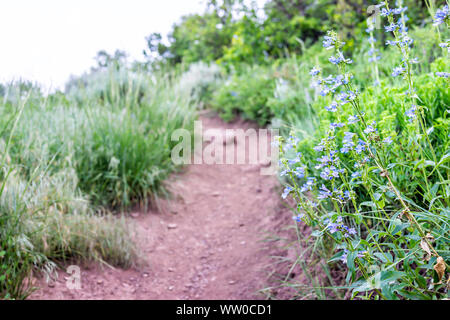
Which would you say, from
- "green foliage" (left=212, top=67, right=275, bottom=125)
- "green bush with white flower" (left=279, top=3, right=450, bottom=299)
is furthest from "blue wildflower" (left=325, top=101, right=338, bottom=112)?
"green foliage" (left=212, top=67, right=275, bottom=125)

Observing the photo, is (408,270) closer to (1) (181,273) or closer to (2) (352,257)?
(2) (352,257)

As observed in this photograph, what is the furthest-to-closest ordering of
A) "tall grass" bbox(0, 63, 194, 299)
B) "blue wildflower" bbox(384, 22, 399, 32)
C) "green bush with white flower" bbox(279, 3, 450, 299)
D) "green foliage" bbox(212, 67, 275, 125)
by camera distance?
"green foliage" bbox(212, 67, 275, 125)
"tall grass" bbox(0, 63, 194, 299)
"blue wildflower" bbox(384, 22, 399, 32)
"green bush with white flower" bbox(279, 3, 450, 299)

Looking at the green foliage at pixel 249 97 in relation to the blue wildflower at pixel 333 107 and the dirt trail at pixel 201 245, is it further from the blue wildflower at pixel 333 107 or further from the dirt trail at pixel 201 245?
the blue wildflower at pixel 333 107

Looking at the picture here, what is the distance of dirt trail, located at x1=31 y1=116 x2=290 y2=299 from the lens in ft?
9.93

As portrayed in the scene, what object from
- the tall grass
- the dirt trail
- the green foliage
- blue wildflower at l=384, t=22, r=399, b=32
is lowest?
the dirt trail

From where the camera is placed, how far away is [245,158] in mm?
6164

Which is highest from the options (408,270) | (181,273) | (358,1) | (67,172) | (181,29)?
(181,29)

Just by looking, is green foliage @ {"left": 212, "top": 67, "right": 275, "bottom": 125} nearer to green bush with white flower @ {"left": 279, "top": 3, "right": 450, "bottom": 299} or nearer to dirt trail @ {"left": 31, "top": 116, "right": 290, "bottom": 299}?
dirt trail @ {"left": 31, "top": 116, "right": 290, "bottom": 299}

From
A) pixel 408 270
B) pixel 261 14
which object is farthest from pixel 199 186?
pixel 261 14

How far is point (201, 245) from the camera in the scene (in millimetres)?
3984

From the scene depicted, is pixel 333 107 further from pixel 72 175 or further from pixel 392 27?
pixel 72 175

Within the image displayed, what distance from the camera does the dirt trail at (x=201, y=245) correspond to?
3028 millimetres

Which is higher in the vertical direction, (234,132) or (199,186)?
(234,132)

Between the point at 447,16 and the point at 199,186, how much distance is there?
13.4ft
